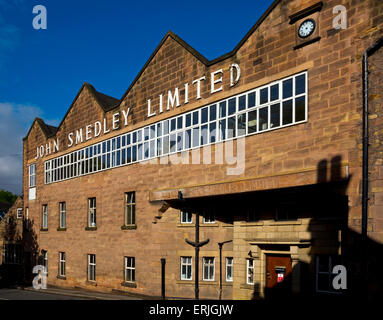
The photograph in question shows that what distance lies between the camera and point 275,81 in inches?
564

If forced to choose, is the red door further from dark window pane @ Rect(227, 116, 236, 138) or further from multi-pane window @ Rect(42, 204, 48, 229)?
multi-pane window @ Rect(42, 204, 48, 229)

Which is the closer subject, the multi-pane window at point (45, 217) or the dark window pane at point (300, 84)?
the dark window pane at point (300, 84)

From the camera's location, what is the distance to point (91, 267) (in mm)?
24641

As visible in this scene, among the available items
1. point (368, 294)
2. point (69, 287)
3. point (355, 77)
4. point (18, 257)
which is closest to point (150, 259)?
point (69, 287)

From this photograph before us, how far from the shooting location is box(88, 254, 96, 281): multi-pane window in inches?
958

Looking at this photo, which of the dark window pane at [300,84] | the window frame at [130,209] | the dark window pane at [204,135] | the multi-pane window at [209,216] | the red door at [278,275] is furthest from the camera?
the window frame at [130,209]

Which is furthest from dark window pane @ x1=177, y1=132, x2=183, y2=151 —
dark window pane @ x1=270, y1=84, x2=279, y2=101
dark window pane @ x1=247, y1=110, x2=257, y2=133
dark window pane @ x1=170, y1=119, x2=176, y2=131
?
dark window pane @ x1=270, y1=84, x2=279, y2=101

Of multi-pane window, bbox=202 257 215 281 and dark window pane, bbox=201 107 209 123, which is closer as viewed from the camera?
dark window pane, bbox=201 107 209 123

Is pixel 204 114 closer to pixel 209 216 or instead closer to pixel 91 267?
pixel 209 216

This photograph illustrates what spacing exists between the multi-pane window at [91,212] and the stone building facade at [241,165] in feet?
0.33

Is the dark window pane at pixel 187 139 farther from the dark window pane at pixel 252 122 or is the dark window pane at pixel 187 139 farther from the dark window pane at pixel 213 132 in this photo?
the dark window pane at pixel 252 122

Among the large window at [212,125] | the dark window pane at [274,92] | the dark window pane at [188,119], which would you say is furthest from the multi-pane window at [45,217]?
the dark window pane at [274,92]

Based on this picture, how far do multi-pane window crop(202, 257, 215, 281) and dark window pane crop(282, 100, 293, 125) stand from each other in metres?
7.76

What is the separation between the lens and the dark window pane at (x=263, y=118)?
1453 cm
